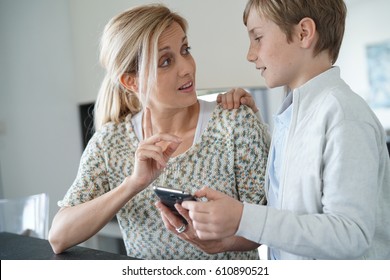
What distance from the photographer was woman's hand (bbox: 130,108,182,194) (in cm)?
112

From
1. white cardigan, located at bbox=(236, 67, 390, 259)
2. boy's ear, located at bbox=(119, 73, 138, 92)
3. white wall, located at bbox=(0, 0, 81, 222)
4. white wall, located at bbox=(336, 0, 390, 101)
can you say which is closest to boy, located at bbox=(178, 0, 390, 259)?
white cardigan, located at bbox=(236, 67, 390, 259)

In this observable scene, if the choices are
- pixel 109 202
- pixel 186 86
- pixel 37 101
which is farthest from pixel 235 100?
pixel 37 101

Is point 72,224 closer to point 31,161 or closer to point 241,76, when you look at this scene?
point 241,76

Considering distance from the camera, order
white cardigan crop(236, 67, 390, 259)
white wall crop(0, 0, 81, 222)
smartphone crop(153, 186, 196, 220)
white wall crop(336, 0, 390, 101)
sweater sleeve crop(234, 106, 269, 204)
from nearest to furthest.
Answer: white cardigan crop(236, 67, 390, 259) → smartphone crop(153, 186, 196, 220) → sweater sleeve crop(234, 106, 269, 204) → white wall crop(0, 0, 81, 222) → white wall crop(336, 0, 390, 101)

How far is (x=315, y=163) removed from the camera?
89 centimetres

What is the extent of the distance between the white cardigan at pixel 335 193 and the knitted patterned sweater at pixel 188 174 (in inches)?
14.2

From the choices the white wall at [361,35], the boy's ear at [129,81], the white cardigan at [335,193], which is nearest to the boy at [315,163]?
the white cardigan at [335,193]

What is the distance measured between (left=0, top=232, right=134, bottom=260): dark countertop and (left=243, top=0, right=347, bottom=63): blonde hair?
619mm

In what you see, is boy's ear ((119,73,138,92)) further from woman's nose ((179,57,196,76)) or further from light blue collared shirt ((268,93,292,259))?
light blue collared shirt ((268,93,292,259))

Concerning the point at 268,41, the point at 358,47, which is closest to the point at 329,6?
the point at 268,41

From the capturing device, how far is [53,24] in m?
3.40

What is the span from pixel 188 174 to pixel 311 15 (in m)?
0.55

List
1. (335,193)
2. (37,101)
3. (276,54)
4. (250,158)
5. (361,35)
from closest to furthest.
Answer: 1. (335,193)
2. (276,54)
3. (250,158)
4. (37,101)
5. (361,35)

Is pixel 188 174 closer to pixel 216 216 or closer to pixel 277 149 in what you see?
pixel 277 149
